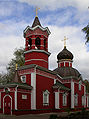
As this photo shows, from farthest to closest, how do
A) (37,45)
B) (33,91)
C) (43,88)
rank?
(37,45) < (43,88) < (33,91)

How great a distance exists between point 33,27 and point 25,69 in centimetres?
561

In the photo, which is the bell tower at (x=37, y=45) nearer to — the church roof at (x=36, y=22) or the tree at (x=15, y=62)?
the church roof at (x=36, y=22)

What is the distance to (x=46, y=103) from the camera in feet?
67.3

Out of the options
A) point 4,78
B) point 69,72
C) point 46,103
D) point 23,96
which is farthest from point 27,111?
point 4,78

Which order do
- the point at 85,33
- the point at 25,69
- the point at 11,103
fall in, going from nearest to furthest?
the point at 85,33 < the point at 11,103 < the point at 25,69

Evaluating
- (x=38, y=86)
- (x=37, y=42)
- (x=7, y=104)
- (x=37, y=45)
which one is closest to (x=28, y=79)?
(x=38, y=86)

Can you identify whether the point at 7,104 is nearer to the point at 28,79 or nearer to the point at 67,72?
the point at 28,79

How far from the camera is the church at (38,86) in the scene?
17641 mm

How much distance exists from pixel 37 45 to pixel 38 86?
18.3 feet

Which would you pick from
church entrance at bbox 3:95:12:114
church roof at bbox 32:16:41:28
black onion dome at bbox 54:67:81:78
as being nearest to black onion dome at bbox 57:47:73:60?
black onion dome at bbox 54:67:81:78

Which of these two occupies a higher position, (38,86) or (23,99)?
(38,86)

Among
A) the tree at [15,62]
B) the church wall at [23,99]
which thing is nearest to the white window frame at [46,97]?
the church wall at [23,99]

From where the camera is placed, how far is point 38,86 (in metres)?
19.5

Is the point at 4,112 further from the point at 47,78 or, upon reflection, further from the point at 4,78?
the point at 4,78
